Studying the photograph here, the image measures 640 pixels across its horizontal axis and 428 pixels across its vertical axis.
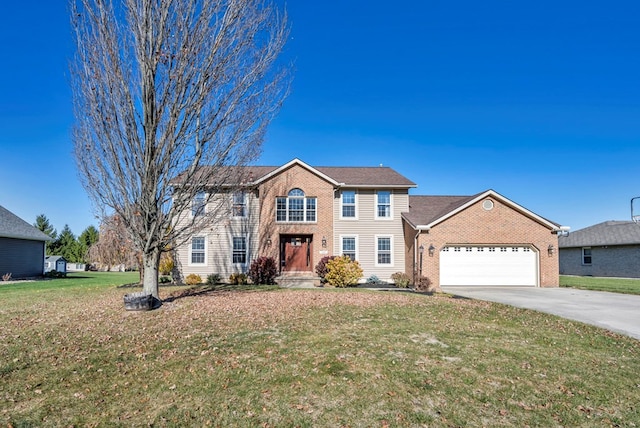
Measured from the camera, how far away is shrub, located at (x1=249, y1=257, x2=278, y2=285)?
57.6ft

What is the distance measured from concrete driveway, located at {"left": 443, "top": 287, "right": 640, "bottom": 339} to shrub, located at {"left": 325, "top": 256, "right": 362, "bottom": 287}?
17.9 feet

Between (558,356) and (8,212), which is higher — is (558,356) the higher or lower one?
the lower one

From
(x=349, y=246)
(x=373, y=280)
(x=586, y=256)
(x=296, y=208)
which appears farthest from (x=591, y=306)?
(x=586, y=256)

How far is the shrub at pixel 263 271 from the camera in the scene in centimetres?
1755

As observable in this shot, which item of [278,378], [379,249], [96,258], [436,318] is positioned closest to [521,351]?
[436,318]

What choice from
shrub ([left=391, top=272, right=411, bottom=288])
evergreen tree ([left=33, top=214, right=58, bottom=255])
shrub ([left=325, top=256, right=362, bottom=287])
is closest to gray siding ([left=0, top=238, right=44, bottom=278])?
shrub ([left=325, top=256, right=362, bottom=287])

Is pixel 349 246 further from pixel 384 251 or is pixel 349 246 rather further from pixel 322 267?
pixel 322 267

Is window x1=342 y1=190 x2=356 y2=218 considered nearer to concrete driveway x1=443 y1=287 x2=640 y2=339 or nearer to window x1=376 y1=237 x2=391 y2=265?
window x1=376 y1=237 x2=391 y2=265

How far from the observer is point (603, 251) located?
26609 mm

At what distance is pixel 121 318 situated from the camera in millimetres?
8438

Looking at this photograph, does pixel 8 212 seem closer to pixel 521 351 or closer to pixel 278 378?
pixel 278 378

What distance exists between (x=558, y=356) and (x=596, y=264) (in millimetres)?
27085

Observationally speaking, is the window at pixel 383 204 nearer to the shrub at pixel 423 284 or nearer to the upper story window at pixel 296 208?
the upper story window at pixel 296 208

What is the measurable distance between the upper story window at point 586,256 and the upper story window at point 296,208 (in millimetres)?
22834
